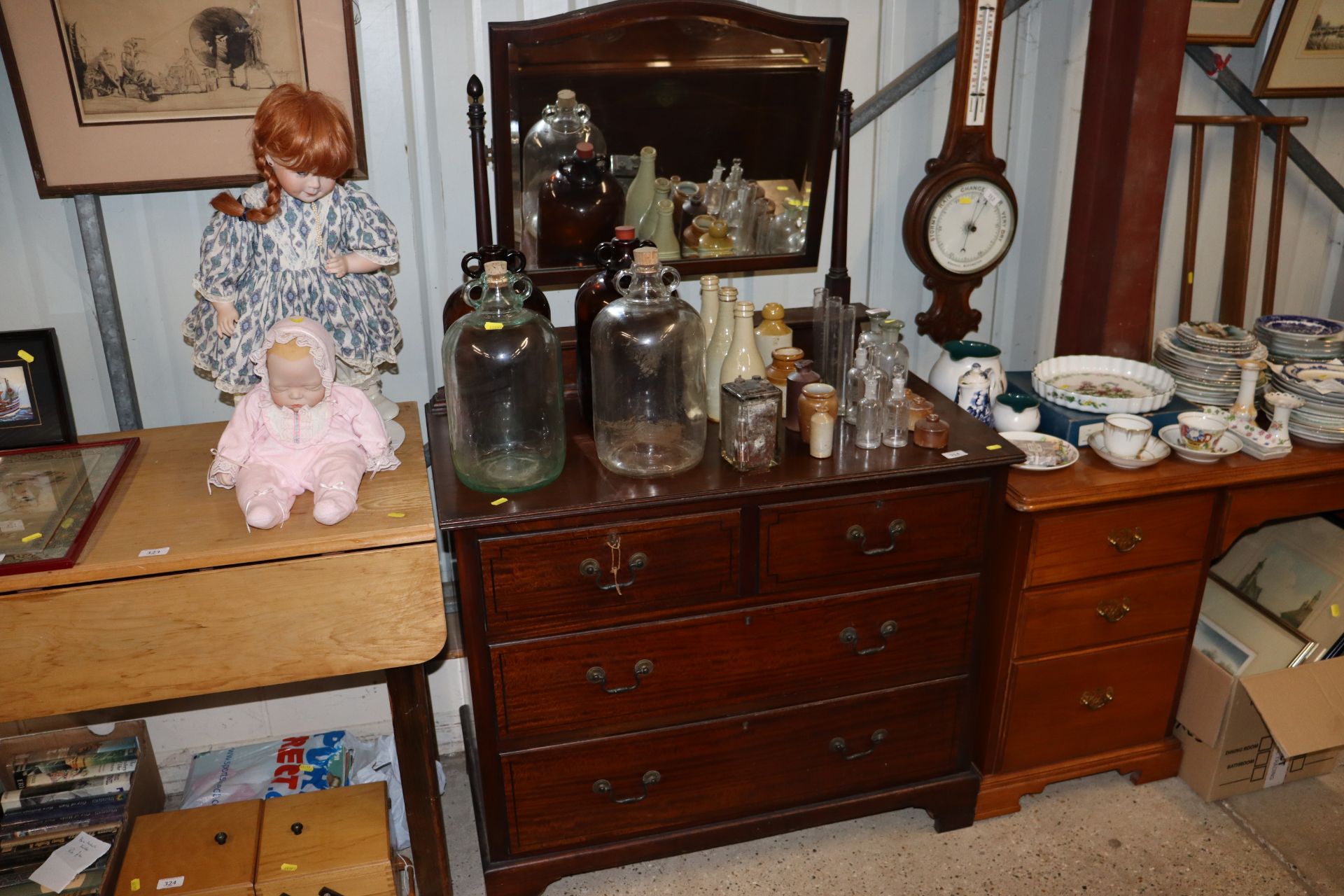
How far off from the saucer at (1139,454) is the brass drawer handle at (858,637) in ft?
2.12

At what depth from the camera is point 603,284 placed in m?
2.19

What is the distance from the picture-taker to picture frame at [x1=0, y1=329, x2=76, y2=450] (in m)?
2.05

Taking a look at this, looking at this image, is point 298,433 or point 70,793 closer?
point 298,433

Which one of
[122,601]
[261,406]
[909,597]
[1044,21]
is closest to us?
[122,601]

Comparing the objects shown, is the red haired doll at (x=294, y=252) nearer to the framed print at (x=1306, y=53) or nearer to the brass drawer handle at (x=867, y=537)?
the brass drawer handle at (x=867, y=537)

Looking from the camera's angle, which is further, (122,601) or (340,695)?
(340,695)

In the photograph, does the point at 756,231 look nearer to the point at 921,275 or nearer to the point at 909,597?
the point at 921,275

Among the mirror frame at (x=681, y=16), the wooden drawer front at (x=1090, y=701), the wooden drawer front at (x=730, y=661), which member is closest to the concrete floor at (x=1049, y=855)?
the wooden drawer front at (x=1090, y=701)

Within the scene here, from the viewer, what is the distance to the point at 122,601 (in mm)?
1796

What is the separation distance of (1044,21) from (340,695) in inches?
99.2

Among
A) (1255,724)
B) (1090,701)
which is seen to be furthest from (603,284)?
(1255,724)

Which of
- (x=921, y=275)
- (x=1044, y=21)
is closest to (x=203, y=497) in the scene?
(x=921, y=275)

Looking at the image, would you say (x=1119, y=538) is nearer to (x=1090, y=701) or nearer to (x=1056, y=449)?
(x=1056, y=449)

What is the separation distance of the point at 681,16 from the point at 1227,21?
4.89 ft
